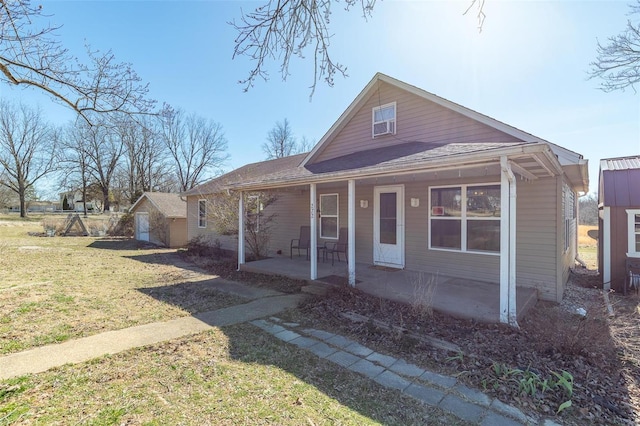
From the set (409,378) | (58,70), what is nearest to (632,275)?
(409,378)

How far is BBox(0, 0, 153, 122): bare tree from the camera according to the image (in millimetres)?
4547

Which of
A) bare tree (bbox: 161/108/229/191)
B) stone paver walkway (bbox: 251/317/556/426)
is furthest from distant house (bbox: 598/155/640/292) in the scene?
bare tree (bbox: 161/108/229/191)

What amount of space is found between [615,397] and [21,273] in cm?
1203

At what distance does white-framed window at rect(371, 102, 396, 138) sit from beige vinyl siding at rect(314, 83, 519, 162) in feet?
0.35

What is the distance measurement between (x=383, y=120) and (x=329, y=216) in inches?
128

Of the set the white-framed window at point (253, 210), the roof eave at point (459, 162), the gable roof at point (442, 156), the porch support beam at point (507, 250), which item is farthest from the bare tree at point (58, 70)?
the porch support beam at point (507, 250)

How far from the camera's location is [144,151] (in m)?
36.1

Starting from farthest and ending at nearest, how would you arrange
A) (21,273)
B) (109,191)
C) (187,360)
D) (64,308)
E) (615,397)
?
(109,191), (21,273), (64,308), (187,360), (615,397)

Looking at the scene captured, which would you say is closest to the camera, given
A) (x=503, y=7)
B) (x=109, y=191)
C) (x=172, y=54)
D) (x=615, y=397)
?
(x=615, y=397)

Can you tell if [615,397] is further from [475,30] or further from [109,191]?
[109,191]

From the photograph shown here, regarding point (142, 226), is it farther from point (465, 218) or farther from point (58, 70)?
point (465, 218)

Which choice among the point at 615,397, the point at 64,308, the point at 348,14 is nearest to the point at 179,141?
the point at 64,308

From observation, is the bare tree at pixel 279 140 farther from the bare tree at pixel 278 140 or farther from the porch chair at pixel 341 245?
the porch chair at pixel 341 245

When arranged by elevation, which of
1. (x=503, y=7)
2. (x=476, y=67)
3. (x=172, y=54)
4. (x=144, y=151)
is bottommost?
(x=503, y=7)
